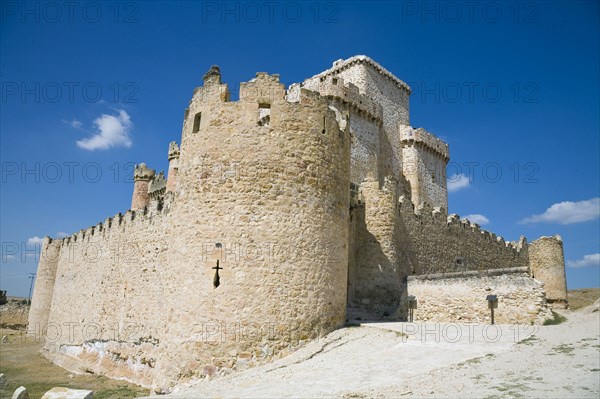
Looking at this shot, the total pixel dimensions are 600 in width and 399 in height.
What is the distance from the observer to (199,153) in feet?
34.0

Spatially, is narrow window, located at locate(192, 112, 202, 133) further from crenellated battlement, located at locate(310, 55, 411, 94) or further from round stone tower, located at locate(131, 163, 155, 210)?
round stone tower, located at locate(131, 163, 155, 210)

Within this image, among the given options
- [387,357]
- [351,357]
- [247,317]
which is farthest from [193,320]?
[387,357]

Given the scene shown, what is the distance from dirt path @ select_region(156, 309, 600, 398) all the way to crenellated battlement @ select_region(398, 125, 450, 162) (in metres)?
20.1

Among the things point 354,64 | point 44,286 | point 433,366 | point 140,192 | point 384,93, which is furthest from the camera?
point 140,192

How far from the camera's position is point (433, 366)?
702cm

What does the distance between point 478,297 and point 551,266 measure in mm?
16502

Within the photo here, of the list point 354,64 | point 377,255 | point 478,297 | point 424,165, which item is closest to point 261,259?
point 478,297

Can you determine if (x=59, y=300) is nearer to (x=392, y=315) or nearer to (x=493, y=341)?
(x=392, y=315)

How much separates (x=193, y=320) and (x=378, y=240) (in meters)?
7.86

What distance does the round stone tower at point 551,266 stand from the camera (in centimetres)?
2484

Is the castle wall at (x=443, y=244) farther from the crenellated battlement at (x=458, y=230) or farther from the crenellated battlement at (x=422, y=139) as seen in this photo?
the crenellated battlement at (x=422, y=139)

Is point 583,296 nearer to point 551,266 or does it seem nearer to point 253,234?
point 551,266

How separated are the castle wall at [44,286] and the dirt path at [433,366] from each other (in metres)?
22.9

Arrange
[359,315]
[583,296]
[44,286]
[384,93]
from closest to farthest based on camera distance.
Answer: [359,315], [44,286], [384,93], [583,296]
